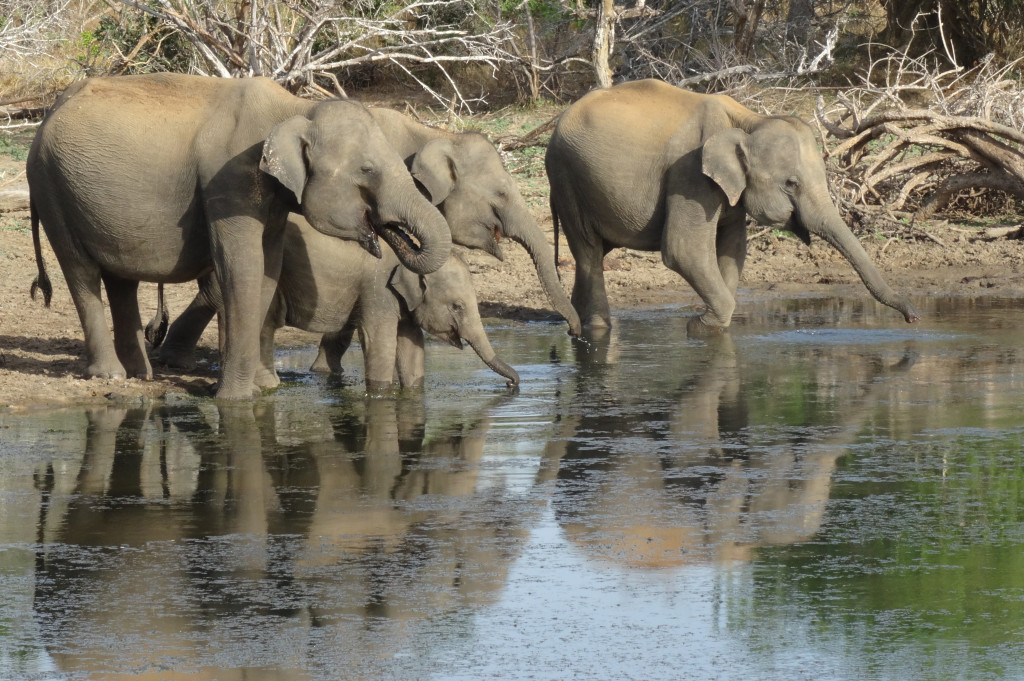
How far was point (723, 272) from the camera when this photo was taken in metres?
13.1

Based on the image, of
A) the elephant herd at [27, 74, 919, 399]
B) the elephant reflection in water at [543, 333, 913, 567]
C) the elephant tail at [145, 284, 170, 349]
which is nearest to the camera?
the elephant reflection in water at [543, 333, 913, 567]

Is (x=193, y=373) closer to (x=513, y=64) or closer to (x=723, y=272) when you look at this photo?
(x=723, y=272)

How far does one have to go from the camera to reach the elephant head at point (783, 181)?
40.0ft

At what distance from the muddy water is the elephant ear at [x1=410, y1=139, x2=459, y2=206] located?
1238mm

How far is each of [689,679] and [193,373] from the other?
6.92 meters

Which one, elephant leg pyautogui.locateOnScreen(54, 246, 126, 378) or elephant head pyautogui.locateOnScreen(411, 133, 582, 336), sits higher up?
elephant head pyautogui.locateOnScreen(411, 133, 582, 336)

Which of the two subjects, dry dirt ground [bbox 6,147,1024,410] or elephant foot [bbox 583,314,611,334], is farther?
elephant foot [bbox 583,314,611,334]

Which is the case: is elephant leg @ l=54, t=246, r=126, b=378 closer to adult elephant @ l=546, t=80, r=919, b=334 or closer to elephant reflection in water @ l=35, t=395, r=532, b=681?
elephant reflection in water @ l=35, t=395, r=532, b=681

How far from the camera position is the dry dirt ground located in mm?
12172

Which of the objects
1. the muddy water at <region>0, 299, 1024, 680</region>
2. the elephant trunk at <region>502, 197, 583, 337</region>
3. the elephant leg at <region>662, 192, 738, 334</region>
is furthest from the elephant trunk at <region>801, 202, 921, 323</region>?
the elephant trunk at <region>502, 197, 583, 337</region>

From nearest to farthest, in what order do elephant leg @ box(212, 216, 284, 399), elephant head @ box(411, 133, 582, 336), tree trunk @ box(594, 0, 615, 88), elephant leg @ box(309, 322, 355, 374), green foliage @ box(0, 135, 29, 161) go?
elephant leg @ box(212, 216, 284, 399)
elephant head @ box(411, 133, 582, 336)
elephant leg @ box(309, 322, 355, 374)
green foliage @ box(0, 135, 29, 161)
tree trunk @ box(594, 0, 615, 88)

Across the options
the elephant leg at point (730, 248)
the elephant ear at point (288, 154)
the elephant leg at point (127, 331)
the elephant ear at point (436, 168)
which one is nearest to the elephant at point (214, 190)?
the elephant ear at point (288, 154)

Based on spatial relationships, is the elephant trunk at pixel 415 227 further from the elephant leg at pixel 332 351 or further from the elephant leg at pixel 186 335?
the elephant leg at pixel 186 335

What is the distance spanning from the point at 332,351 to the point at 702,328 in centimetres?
312
